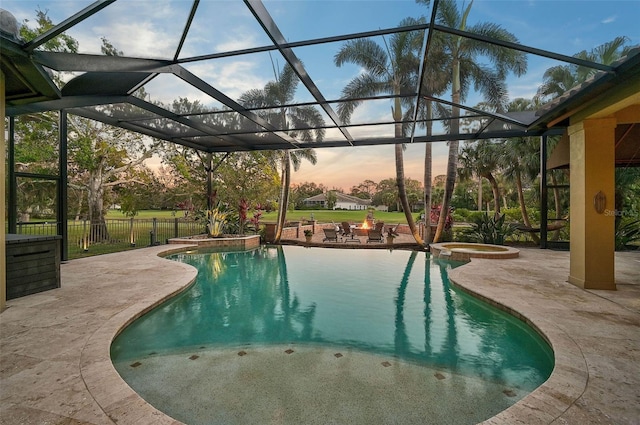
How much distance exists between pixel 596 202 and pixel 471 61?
29.0 ft

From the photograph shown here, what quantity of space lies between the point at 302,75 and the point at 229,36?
130cm

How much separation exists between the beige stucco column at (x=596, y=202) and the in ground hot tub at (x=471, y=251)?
3.53 metres

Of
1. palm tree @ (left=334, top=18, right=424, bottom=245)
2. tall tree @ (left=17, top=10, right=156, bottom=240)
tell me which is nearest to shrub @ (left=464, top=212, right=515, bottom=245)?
palm tree @ (left=334, top=18, right=424, bottom=245)

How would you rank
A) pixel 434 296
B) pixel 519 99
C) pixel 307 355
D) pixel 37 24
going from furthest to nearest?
pixel 519 99, pixel 37 24, pixel 434 296, pixel 307 355

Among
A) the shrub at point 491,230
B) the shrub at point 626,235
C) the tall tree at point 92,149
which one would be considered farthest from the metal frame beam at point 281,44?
the shrub at point 626,235

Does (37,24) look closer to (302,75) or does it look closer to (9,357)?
(302,75)

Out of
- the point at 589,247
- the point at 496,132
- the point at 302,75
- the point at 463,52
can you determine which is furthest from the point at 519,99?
the point at 302,75

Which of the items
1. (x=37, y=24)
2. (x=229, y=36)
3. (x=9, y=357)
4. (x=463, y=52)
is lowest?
(x=9, y=357)

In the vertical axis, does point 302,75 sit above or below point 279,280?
above

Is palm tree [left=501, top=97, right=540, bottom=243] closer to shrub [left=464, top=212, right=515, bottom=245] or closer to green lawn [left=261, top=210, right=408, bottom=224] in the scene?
shrub [left=464, top=212, right=515, bottom=245]

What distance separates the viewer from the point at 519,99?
67.2ft

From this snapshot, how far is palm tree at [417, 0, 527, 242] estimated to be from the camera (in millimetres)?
11094

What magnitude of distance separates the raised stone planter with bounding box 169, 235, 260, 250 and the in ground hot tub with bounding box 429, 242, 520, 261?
286 inches

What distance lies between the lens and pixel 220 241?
12398 mm
